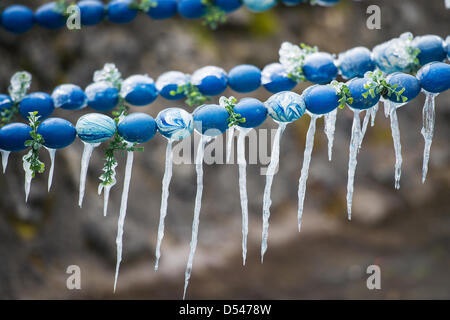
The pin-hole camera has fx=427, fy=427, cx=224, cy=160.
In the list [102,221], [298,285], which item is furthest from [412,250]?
[102,221]

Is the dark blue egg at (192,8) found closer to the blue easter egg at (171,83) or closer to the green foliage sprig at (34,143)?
the blue easter egg at (171,83)

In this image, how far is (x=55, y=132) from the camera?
4.90 ft

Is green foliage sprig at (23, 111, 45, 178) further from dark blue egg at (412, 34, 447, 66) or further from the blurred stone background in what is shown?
the blurred stone background

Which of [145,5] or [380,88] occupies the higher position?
[145,5]

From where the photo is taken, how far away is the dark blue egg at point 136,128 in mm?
1502

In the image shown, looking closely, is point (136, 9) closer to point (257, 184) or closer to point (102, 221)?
point (102, 221)

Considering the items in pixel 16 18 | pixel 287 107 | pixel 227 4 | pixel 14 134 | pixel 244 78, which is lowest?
pixel 14 134

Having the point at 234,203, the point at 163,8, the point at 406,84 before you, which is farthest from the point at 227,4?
the point at 234,203

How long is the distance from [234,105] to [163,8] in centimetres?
86

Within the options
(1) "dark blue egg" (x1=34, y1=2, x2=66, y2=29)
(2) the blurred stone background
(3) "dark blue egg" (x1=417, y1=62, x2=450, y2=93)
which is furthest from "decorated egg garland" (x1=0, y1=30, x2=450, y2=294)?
(2) the blurred stone background

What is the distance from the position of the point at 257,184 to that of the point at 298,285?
0.99 m

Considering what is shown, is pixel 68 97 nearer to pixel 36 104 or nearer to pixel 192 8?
pixel 36 104

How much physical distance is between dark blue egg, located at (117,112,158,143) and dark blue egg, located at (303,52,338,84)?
0.71 m

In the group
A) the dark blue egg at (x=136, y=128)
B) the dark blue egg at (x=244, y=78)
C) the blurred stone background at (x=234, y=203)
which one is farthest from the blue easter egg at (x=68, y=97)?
the blurred stone background at (x=234, y=203)
